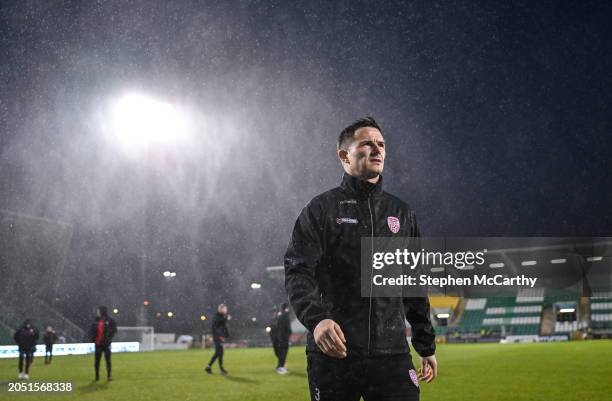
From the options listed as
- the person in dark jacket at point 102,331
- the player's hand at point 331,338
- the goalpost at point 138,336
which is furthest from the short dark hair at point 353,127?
the goalpost at point 138,336

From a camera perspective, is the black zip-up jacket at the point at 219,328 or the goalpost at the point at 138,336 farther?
the goalpost at the point at 138,336

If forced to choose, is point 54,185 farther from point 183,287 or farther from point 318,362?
point 318,362

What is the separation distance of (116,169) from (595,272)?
137 feet

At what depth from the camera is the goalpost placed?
152 ft

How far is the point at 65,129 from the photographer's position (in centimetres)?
3588

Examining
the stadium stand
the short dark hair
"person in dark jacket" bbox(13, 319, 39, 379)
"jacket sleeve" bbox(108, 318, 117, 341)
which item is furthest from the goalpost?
the short dark hair

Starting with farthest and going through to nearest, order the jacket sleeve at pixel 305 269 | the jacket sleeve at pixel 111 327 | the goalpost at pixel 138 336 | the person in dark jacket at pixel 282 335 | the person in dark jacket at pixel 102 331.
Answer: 1. the goalpost at pixel 138 336
2. the person in dark jacket at pixel 282 335
3. the jacket sleeve at pixel 111 327
4. the person in dark jacket at pixel 102 331
5. the jacket sleeve at pixel 305 269

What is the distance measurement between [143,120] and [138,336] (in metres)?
21.3

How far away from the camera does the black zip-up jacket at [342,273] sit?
310cm

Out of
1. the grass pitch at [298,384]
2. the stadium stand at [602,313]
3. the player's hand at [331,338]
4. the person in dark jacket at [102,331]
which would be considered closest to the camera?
the player's hand at [331,338]

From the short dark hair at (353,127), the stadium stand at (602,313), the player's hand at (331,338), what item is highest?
the short dark hair at (353,127)

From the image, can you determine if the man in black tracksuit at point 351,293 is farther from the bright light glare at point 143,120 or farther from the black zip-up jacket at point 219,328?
the bright light glare at point 143,120

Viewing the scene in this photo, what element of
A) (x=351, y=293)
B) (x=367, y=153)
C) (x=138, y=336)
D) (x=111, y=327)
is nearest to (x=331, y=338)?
(x=351, y=293)

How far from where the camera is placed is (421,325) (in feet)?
11.4
